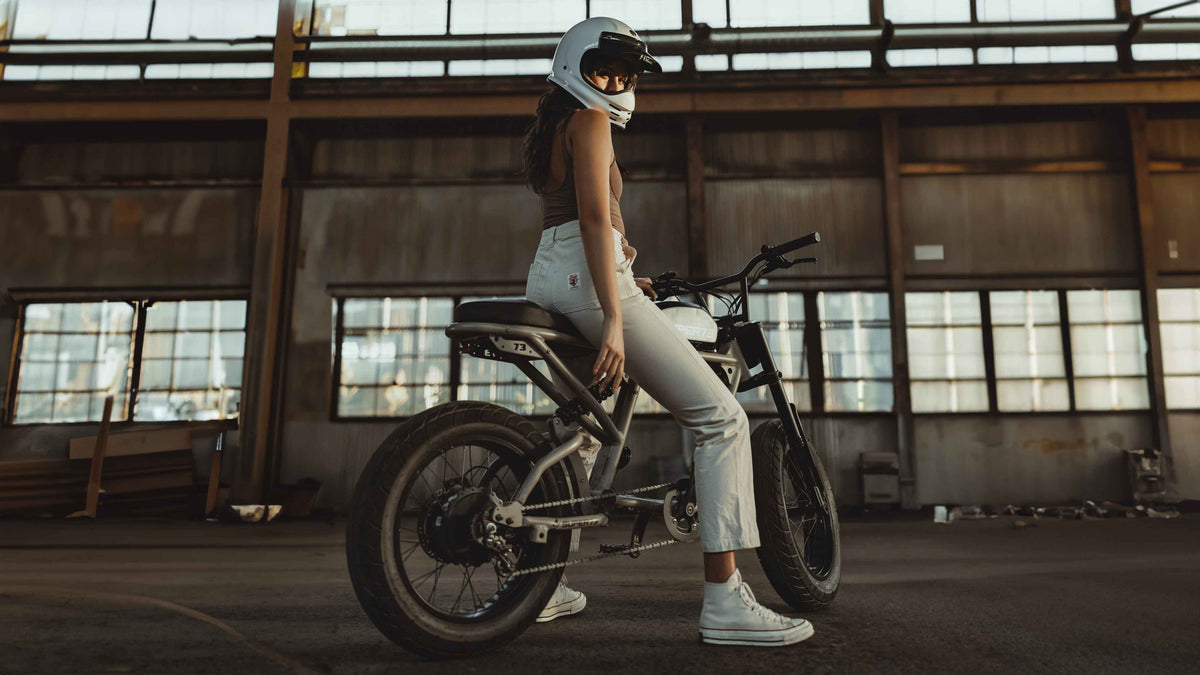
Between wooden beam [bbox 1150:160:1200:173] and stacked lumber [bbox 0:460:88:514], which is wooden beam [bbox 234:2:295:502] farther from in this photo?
wooden beam [bbox 1150:160:1200:173]

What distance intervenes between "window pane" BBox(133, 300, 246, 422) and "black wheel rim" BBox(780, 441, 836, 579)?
624cm

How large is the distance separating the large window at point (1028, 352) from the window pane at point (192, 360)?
22.9 ft

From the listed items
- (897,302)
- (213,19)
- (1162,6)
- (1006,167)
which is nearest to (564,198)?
(897,302)

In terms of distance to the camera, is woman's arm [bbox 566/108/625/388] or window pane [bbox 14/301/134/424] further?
window pane [bbox 14/301/134/424]

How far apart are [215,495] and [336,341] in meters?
1.67

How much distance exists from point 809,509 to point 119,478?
20.7 feet

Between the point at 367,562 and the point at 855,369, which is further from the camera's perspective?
the point at 855,369

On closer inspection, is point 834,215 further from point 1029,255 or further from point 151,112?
point 151,112

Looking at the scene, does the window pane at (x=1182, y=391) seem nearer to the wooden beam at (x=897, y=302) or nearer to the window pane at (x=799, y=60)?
the wooden beam at (x=897, y=302)

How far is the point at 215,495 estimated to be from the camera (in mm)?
6543

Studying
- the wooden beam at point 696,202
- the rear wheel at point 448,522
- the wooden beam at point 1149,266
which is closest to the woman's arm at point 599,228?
the rear wheel at point 448,522

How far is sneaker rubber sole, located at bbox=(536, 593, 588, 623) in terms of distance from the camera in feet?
5.88

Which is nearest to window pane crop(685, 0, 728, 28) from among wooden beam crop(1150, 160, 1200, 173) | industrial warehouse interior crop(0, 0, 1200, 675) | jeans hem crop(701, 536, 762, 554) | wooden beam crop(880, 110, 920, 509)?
industrial warehouse interior crop(0, 0, 1200, 675)

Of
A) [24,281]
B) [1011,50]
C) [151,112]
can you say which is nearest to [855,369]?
[1011,50]
